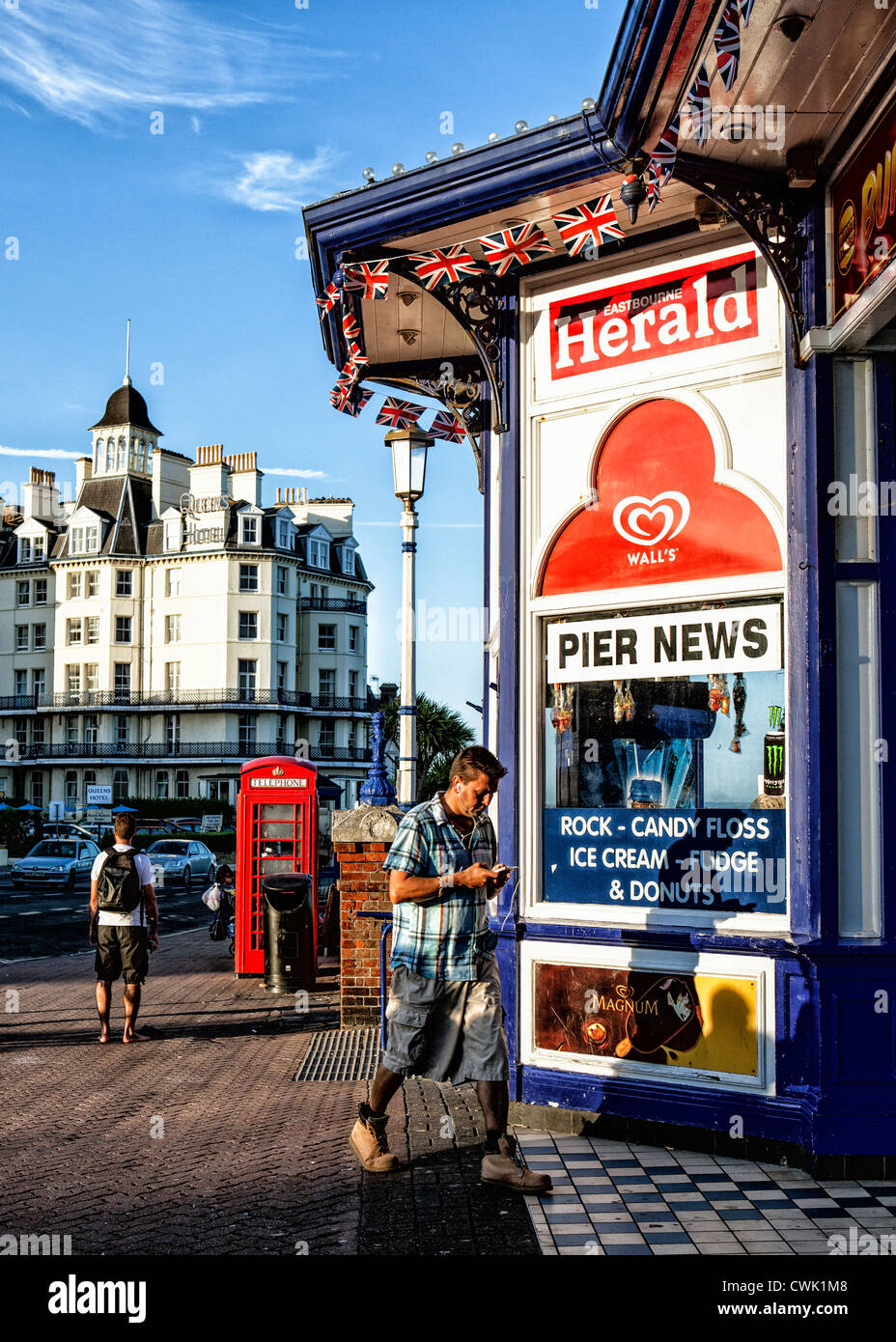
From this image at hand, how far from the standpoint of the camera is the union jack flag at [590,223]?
673 centimetres

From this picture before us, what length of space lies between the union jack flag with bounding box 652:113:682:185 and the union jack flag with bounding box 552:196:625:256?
90 cm

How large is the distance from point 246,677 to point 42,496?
17694 mm

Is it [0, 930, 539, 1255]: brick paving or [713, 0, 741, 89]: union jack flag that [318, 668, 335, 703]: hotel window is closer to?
[0, 930, 539, 1255]: brick paving

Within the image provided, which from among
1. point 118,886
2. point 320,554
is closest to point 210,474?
point 320,554

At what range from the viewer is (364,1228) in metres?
5.08

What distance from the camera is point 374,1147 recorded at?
19.4 feet

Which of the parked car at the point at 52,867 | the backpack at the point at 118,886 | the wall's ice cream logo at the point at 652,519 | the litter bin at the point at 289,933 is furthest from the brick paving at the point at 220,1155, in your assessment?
the parked car at the point at 52,867

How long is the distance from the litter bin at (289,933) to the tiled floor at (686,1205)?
6.99 m

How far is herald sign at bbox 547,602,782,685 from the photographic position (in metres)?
6.45

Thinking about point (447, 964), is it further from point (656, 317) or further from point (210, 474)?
point (210, 474)

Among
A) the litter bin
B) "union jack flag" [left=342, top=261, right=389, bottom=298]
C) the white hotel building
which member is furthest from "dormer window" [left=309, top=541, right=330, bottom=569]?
"union jack flag" [left=342, top=261, right=389, bottom=298]

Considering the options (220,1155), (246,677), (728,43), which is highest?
(246,677)

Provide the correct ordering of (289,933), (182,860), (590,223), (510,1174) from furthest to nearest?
(182,860) < (289,933) < (590,223) < (510,1174)

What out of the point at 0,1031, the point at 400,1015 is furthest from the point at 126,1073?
the point at 400,1015
